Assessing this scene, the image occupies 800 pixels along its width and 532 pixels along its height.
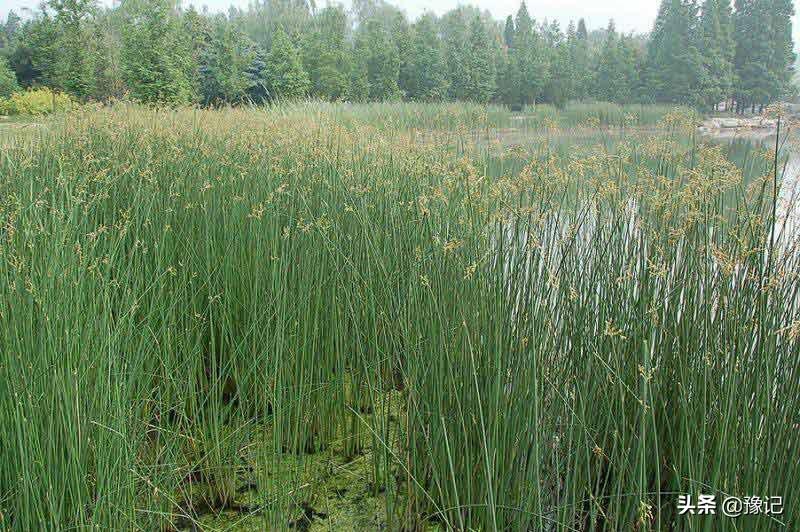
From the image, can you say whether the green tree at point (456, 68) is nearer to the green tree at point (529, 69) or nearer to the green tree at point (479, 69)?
the green tree at point (479, 69)

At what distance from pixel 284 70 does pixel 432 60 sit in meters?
7.67

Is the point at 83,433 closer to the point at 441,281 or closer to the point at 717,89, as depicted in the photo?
the point at 441,281

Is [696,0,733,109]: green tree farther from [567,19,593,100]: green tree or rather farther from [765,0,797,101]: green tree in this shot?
[567,19,593,100]: green tree

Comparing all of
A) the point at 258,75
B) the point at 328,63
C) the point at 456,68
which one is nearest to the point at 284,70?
the point at 258,75

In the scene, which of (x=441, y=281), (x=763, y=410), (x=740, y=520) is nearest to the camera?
(x=740, y=520)

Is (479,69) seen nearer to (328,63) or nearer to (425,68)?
(425,68)

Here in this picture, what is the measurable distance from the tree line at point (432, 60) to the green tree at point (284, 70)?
0.15 ft

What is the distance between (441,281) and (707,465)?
0.79 m

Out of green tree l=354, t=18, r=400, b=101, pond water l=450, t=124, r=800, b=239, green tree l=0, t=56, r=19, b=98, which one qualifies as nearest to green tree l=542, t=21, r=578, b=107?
green tree l=354, t=18, r=400, b=101

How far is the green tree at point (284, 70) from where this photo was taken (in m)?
18.4

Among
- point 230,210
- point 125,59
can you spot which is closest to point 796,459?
point 230,210

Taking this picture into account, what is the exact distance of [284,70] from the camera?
1900cm

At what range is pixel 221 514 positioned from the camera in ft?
6.06

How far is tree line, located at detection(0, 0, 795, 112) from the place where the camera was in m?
17.2
